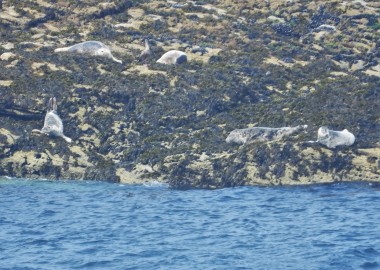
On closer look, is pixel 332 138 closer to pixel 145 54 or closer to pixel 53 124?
pixel 53 124

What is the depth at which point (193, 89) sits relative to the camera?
39688mm

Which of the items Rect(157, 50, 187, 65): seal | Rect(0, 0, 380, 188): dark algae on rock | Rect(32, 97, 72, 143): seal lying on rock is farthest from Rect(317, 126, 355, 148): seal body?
Rect(157, 50, 187, 65): seal

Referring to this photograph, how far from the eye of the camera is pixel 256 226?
26016 millimetres

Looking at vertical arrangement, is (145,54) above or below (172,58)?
above

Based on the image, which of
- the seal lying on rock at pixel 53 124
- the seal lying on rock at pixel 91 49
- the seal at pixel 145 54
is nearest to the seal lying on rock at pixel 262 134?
the seal lying on rock at pixel 53 124

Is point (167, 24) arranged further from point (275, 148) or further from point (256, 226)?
point (256, 226)

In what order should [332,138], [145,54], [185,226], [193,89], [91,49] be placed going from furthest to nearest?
[145,54], [91,49], [193,89], [332,138], [185,226]

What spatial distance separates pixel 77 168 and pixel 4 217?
6722 mm

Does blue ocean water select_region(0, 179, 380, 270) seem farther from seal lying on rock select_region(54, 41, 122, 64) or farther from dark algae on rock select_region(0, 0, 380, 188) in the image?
seal lying on rock select_region(54, 41, 122, 64)

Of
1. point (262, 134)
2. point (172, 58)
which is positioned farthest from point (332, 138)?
point (172, 58)

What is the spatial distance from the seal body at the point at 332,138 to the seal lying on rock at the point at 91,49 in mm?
11414

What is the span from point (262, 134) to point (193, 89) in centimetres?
550

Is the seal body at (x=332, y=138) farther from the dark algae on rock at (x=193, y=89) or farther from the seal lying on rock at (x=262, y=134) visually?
the seal lying on rock at (x=262, y=134)

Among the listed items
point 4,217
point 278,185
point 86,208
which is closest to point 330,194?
point 278,185
